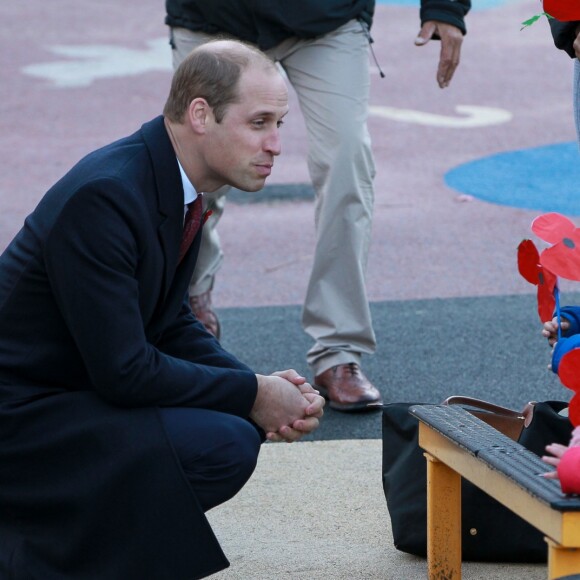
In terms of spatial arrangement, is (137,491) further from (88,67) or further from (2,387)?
(88,67)

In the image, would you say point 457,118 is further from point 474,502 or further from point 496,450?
point 496,450

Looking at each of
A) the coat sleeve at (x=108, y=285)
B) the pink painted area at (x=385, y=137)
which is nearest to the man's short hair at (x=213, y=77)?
the coat sleeve at (x=108, y=285)

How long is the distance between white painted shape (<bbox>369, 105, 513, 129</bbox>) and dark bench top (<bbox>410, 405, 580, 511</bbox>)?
8.34 meters

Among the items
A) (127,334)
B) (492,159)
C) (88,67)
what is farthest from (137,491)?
(88,67)

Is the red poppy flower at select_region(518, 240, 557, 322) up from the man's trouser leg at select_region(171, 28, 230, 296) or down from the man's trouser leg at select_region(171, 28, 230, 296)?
up

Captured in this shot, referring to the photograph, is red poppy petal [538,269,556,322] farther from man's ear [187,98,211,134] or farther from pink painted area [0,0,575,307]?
pink painted area [0,0,575,307]

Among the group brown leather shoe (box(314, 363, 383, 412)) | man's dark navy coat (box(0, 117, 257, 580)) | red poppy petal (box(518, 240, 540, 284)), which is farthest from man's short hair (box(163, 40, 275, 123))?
brown leather shoe (box(314, 363, 383, 412))

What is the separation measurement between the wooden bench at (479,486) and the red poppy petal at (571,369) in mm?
174

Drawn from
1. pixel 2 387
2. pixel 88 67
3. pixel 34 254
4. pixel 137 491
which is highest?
pixel 34 254

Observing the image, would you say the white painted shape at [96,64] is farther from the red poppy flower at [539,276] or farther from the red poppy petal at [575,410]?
the red poppy petal at [575,410]

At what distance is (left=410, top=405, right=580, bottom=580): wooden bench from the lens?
2244 mm

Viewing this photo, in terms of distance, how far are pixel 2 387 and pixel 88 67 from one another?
12220 mm

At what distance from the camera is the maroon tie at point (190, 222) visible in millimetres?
2895

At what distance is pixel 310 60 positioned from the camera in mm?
4422
